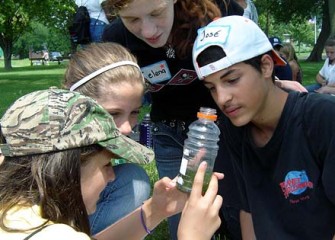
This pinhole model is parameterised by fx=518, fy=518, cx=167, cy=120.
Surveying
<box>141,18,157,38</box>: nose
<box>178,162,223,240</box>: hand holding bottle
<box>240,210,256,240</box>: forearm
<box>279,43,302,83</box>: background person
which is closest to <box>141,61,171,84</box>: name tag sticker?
<box>141,18,157,38</box>: nose

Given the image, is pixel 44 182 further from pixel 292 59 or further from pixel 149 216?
pixel 292 59

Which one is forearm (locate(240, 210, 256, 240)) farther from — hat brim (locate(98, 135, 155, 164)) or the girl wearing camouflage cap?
the girl wearing camouflage cap

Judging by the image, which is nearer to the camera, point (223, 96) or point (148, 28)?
point (223, 96)

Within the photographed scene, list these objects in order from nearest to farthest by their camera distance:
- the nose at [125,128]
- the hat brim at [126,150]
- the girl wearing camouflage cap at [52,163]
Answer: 1. the girl wearing camouflage cap at [52,163]
2. the hat brim at [126,150]
3. the nose at [125,128]

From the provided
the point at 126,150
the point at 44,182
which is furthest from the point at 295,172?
the point at 44,182

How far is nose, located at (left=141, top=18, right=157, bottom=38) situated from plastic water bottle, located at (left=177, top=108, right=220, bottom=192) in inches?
18.6

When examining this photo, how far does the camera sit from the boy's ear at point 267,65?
2.34 meters

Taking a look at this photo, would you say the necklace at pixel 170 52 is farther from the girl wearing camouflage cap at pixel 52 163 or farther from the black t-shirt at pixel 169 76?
the girl wearing camouflage cap at pixel 52 163

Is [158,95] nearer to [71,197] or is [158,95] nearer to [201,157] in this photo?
[201,157]

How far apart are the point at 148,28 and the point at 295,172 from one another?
3.19ft

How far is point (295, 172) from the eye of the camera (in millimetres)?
2303

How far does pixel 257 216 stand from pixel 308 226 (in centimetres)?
28

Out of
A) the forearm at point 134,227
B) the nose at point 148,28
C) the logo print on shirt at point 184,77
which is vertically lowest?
the forearm at point 134,227

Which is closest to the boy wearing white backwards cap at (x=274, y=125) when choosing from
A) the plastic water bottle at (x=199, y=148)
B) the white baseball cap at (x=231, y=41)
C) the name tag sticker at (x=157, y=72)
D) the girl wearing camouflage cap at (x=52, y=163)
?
the white baseball cap at (x=231, y=41)
